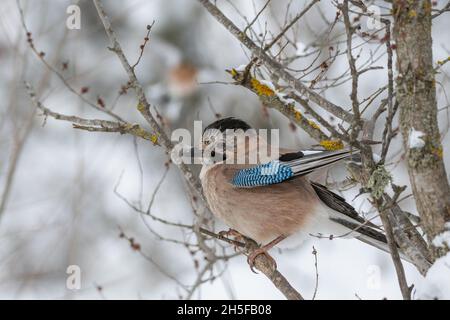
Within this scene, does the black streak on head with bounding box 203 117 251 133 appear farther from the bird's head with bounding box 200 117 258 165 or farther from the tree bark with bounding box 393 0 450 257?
the tree bark with bounding box 393 0 450 257

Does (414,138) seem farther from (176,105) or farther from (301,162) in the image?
(176,105)

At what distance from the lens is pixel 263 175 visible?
4.74 m

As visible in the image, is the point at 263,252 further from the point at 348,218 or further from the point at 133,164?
the point at 133,164

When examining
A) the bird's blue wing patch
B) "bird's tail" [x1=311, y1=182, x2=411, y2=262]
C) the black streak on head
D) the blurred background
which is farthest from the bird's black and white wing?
the blurred background

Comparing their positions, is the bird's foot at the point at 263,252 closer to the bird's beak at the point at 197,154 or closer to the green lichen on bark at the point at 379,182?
the bird's beak at the point at 197,154

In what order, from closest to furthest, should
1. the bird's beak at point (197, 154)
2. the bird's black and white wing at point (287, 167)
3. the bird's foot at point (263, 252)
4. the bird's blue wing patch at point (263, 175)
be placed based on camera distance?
the bird's black and white wing at point (287, 167), the bird's blue wing patch at point (263, 175), the bird's foot at point (263, 252), the bird's beak at point (197, 154)

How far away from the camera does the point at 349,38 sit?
3301 mm

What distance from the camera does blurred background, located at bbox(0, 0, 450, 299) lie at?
9.03 meters

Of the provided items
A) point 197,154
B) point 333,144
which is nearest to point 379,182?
point 333,144

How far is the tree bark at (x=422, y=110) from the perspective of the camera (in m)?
3.37

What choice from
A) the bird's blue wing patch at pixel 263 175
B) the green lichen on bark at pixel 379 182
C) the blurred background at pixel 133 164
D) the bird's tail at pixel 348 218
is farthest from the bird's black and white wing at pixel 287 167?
the blurred background at pixel 133 164

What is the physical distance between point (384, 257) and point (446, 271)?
6.41m

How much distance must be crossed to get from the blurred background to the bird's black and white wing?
398 centimetres

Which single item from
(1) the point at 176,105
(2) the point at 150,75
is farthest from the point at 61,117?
(2) the point at 150,75
